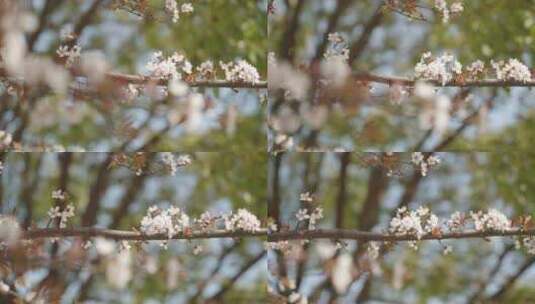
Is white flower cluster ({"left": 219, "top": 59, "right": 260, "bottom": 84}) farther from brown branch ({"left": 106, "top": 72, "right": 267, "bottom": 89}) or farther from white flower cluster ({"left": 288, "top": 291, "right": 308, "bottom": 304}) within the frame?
white flower cluster ({"left": 288, "top": 291, "right": 308, "bottom": 304})

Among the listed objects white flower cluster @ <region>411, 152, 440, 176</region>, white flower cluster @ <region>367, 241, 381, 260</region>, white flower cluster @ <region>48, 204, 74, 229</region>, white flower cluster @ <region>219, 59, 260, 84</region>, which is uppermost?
white flower cluster @ <region>219, 59, 260, 84</region>

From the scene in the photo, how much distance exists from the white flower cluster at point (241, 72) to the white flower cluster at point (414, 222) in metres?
0.56

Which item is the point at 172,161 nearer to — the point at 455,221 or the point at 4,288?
the point at 4,288

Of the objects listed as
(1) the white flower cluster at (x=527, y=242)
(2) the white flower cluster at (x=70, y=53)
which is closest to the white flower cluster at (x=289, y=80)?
(2) the white flower cluster at (x=70, y=53)

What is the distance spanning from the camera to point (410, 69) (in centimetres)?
282

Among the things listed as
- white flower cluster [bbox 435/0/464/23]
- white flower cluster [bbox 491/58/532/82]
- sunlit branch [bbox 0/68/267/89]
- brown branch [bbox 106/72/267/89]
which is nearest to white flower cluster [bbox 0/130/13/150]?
sunlit branch [bbox 0/68/267/89]

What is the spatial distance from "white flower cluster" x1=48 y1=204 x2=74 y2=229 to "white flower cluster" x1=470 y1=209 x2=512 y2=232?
1127mm

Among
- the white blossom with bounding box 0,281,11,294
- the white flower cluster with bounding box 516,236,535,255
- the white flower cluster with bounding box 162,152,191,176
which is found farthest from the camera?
the white flower cluster with bounding box 516,236,535,255

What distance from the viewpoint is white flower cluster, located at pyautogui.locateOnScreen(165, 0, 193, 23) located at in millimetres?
2752

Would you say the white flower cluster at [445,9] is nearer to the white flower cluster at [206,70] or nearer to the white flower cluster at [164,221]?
the white flower cluster at [206,70]

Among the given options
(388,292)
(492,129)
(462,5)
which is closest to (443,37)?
(462,5)

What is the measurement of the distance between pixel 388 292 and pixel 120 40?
1030 mm

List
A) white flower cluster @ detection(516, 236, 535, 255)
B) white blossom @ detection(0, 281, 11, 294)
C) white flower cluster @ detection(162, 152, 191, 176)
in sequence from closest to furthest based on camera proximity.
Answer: white blossom @ detection(0, 281, 11, 294) < white flower cluster @ detection(162, 152, 191, 176) < white flower cluster @ detection(516, 236, 535, 255)

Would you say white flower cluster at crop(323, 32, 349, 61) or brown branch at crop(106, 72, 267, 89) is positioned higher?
white flower cluster at crop(323, 32, 349, 61)
